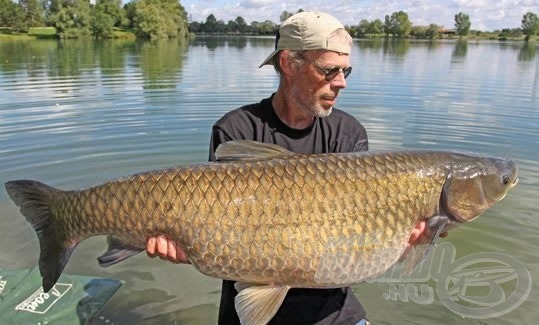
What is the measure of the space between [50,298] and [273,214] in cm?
237

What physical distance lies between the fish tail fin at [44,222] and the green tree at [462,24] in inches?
4748

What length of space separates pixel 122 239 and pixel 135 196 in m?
0.23

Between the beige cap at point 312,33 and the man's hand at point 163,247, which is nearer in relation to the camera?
the man's hand at point 163,247

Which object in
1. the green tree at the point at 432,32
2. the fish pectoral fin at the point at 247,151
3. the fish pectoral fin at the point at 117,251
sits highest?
the green tree at the point at 432,32

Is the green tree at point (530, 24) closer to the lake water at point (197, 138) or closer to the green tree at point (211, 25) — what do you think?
the green tree at point (211, 25)

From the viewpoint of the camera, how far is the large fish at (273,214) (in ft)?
6.70

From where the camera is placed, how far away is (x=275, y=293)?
6.86 feet

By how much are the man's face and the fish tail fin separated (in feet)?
4.21

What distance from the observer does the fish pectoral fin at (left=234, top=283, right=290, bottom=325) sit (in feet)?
6.84

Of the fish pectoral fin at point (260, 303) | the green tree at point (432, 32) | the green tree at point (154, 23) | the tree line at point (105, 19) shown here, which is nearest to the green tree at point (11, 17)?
the tree line at point (105, 19)

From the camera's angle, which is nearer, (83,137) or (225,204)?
(225,204)

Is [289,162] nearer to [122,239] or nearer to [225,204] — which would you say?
[225,204]

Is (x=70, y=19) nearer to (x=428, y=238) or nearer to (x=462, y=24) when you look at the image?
(x=428, y=238)

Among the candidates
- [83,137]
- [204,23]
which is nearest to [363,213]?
[83,137]
